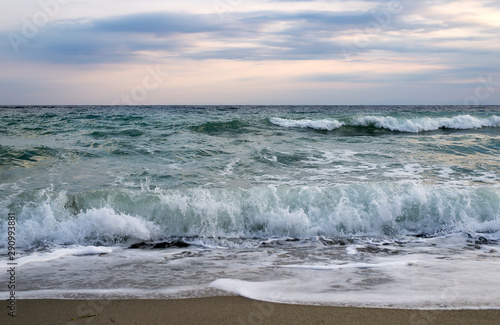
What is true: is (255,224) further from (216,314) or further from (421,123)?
(421,123)

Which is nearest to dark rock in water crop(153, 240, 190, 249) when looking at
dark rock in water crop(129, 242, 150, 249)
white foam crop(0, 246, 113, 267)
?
dark rock in water crop(129, 242, 150, 249)

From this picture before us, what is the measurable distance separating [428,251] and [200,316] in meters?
3.21

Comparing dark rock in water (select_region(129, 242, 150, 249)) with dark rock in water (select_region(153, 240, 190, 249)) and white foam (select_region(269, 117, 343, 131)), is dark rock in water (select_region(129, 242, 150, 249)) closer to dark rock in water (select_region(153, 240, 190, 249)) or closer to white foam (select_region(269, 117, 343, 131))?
dark rock in water (select_region(153, 240, 190, 249))

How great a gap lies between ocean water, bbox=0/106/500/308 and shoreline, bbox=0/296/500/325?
13 centimetres

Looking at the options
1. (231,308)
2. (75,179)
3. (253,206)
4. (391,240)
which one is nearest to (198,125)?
(75,179)

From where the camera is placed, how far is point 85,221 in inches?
209

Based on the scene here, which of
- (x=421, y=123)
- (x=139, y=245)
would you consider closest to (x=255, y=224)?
(x=139, y=245)

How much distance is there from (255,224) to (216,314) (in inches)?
113

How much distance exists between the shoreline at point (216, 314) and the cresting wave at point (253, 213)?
2.20 m

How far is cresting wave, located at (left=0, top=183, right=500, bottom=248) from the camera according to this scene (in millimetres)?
5242

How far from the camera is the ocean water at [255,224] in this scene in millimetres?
3354

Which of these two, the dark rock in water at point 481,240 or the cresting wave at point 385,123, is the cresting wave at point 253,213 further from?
the cresting wave at point 385,123

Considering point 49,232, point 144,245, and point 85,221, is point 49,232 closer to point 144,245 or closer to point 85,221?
point 85,221

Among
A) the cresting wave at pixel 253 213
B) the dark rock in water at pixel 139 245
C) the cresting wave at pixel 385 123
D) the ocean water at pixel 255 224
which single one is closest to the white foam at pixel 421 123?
the cresting wave at pixel 385 123
